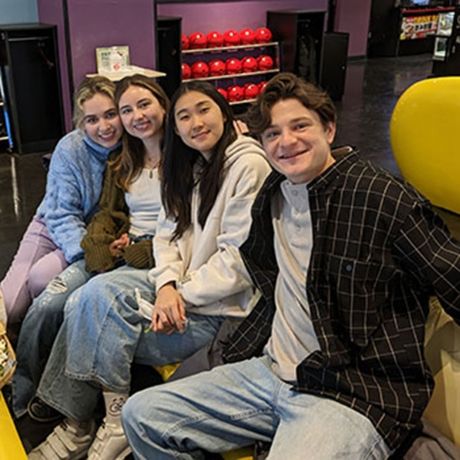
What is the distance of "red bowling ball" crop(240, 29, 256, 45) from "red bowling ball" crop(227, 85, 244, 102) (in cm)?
53

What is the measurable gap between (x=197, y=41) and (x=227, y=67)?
477 millimetres

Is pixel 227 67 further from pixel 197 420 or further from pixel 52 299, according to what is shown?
pixel 197 420

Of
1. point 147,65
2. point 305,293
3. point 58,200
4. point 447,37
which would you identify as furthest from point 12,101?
point 447,37

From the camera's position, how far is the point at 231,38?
681cm

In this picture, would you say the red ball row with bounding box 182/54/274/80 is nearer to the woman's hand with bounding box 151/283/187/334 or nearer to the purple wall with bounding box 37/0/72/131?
the purple wall with bounding box 37/0/72/131

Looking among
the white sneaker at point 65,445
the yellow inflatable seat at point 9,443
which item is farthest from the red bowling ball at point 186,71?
the yellow inflatable seat at point 9,443

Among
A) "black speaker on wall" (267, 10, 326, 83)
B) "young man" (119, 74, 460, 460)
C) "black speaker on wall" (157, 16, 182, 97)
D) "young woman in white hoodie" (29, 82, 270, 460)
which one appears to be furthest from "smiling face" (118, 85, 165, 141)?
"black speaker on wall" (267, 10, 326, 83)

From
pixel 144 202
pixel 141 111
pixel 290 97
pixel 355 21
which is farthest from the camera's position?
pixel 355 21

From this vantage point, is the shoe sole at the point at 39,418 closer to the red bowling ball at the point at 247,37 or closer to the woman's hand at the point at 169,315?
the woman's hand at the point at 169,315

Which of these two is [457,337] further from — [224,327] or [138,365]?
[138,365]

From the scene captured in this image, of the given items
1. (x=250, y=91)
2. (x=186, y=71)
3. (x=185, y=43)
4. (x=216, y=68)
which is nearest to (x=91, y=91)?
(x=186, y=71)

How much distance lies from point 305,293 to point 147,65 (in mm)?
4490

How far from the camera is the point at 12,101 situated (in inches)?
213

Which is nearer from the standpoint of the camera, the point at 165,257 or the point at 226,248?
the point at 226,248
